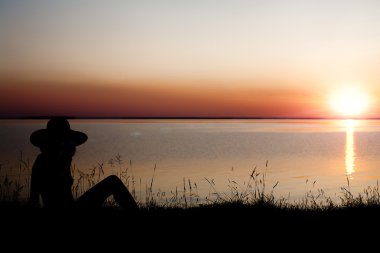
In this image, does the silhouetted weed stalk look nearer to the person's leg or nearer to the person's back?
the person's leg

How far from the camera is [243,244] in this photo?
678cm

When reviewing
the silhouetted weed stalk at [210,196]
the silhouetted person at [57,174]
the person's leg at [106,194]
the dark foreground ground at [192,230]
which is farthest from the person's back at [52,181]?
the silhouetted weed stalk at [210,196]

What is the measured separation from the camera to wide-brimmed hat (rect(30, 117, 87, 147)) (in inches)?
257

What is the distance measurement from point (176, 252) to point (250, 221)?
1950 mm

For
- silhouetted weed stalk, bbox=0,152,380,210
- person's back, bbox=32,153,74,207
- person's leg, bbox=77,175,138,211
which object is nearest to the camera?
person's back, bbox=32,153,74,207

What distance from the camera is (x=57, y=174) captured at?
640cm

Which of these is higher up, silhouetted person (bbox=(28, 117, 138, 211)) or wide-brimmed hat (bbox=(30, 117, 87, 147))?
wide-brimmed hat (bbox=(30, 117, 87, 147))

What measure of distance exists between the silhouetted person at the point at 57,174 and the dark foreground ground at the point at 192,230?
0.19 m

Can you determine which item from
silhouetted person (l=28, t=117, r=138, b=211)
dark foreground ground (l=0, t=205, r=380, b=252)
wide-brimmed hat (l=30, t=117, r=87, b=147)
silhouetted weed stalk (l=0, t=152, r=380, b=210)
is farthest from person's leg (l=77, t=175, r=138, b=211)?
silhouetted weed stalk (l=0, t=152, r=380, b=210)

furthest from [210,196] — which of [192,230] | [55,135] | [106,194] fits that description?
[55,135]

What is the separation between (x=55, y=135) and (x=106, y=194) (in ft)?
3.68

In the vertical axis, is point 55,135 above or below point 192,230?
above

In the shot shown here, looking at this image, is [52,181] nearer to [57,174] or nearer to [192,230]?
[57,174]

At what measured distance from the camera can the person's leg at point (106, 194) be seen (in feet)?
22.0
